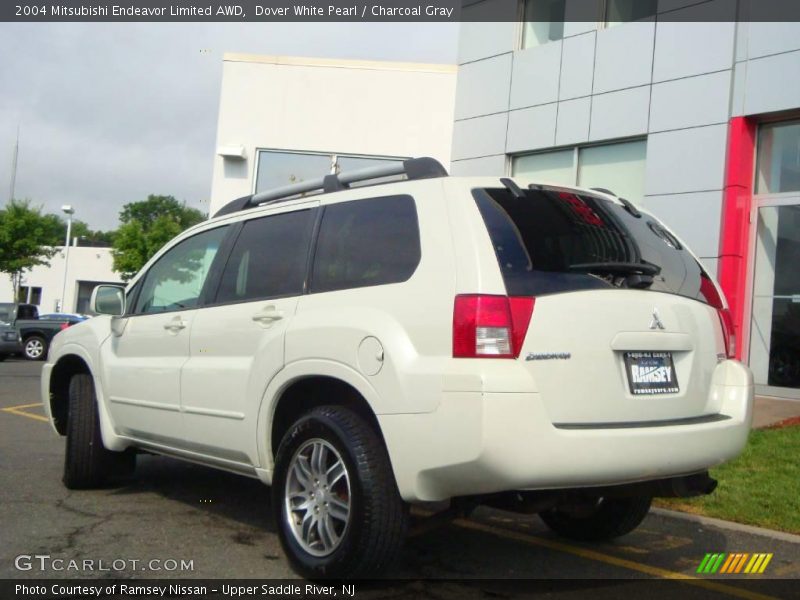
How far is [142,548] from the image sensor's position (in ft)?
15.5

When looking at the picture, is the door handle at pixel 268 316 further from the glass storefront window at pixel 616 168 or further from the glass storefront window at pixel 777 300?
the glass storefront window at pixel 616 168

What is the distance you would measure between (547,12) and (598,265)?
38.7 ft

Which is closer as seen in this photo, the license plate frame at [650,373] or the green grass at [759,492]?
the license plate frame at [650,373]

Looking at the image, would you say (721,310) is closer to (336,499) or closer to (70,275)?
(336,499)

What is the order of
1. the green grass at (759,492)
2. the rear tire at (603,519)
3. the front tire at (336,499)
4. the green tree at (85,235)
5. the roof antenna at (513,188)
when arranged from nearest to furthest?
the front tire at (336,499) → the roof antenna at (513,188) → the rear tire at (603,519) → the green grass at (759,492) → the green tree at (85,235)

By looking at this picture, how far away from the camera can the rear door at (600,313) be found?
3682 mm

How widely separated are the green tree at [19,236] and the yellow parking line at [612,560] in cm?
3574

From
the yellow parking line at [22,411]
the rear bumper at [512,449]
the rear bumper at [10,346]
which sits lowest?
the yellow parking line at [22,411]

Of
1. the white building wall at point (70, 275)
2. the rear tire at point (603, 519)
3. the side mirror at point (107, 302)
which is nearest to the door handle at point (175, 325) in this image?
the side mirror at point (107, 302)

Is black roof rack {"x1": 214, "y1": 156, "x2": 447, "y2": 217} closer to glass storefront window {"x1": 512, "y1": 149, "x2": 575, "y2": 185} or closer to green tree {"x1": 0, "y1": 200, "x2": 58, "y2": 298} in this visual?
glass storefront window {"x1": 512, "y1": 149, "x2": 575, "y2": 185}

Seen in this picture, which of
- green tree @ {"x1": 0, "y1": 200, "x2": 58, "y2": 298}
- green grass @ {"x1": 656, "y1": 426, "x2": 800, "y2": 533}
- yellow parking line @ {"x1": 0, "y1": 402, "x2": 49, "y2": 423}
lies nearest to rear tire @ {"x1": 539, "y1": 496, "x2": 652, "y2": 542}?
green grass @ {"x1": 656, "y1": 426, "x2": 800, "y2": 533}

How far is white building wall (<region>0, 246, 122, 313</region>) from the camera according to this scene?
53.2 m

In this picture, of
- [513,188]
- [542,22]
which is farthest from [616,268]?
[542,22]

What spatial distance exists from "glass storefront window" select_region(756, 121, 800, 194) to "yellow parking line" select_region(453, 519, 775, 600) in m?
8.35
